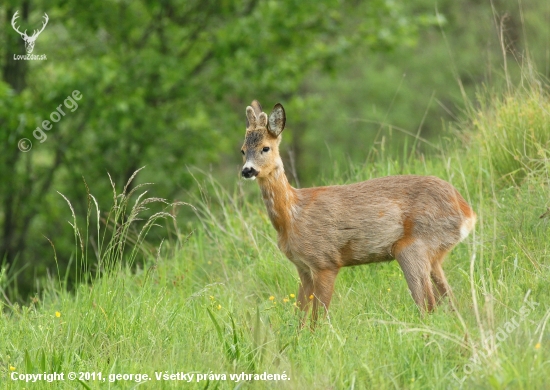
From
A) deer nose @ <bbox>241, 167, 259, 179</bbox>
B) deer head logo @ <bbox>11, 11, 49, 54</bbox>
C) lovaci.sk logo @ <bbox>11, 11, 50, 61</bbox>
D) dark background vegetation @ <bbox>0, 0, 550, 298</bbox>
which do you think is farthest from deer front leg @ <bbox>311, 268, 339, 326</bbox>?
lovaci.sk logo @ <bbox>11, 11, 50, 61</bbox>

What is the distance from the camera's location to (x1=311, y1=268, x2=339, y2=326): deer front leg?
563 cm

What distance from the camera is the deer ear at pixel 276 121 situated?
5.88m

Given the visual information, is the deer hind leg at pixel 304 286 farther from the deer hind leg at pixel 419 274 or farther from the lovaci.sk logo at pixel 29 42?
the lovaci.sk logo at pixel 29 42

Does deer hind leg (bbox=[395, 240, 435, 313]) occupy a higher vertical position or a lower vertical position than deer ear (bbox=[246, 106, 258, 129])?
lower

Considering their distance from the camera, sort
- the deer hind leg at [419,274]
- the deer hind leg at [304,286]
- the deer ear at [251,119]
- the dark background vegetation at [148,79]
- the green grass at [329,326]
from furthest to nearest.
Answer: the dark background vegetation at [148,79]
the deer ear at [251,119]
the deer hind leg at [304,286]
the deer hind leg at [419,274]
the green grass at [329,326]

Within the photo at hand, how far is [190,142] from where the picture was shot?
13.2m

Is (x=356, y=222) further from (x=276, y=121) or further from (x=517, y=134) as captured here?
(x=517, y=134)

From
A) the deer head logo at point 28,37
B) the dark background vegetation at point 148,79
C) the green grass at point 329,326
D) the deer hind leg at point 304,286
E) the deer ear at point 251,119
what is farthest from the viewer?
the dark background vegetation at point 148,79

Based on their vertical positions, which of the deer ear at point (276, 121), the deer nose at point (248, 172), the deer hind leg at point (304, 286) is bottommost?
the deer hind leg at point (304, 286)

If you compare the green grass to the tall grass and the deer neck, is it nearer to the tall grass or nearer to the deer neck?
the tall grass

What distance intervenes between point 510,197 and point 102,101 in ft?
22.2

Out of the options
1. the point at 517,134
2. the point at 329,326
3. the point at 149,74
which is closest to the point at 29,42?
the point at 149,74

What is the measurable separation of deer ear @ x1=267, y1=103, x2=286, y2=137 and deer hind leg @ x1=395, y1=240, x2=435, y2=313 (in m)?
1.26

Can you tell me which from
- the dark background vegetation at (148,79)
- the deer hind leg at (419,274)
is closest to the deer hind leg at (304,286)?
the deer hind leg at (419,274)
